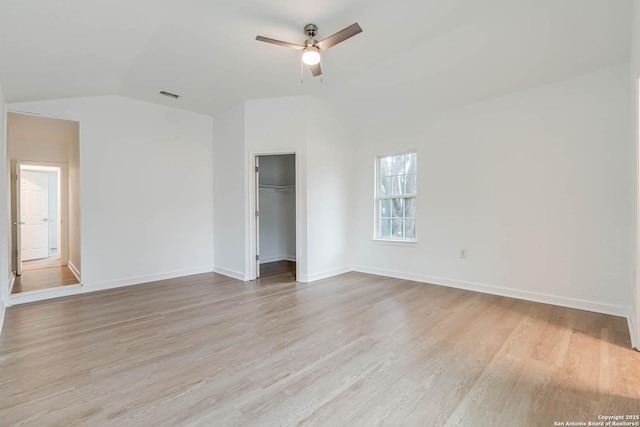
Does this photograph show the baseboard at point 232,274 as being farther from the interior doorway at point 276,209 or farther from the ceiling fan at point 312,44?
the ceiling fan at point 312,44

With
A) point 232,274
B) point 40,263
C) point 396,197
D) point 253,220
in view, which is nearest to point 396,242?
point 396,197

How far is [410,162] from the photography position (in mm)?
4930

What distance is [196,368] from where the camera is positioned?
2217 millimetres

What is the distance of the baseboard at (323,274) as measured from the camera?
480 cm

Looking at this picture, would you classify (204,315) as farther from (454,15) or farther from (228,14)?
(454,15)

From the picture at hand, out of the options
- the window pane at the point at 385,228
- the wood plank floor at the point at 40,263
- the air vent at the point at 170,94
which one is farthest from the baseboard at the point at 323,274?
the wood plank floor at the point at 40,263

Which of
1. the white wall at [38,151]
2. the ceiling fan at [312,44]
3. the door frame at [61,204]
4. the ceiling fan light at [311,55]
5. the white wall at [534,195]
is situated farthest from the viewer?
the white wall at [38,151]

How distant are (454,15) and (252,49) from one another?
6.85 feet

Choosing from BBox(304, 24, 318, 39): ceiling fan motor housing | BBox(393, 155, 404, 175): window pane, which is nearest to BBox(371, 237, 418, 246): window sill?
BBox(393, 155, 404, 175): window pane

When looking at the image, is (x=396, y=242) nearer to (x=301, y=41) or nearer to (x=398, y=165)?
(x=398, y=165)

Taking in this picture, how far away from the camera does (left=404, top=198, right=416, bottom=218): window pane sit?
4.87m

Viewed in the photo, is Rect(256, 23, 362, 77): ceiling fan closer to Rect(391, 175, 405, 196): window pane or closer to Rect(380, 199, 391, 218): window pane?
Rect(391, 175, 405, 196): window pane

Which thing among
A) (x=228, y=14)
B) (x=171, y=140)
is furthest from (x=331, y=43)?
(x=171, y=140)

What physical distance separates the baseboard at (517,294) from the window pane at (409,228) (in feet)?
1.96
